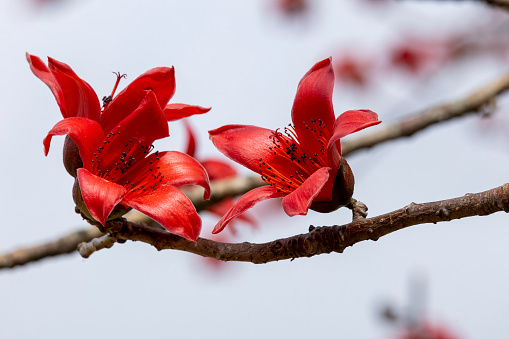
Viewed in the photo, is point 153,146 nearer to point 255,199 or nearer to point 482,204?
point 255,199

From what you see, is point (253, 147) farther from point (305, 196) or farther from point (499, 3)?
point (499, 3)

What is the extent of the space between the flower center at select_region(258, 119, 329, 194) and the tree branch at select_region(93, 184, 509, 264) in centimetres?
11

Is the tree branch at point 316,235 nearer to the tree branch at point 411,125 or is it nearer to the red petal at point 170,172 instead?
the red petal at point 170,172

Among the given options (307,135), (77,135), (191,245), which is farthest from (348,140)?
(77,135)

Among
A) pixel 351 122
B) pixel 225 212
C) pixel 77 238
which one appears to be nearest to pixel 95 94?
pixel 351 122

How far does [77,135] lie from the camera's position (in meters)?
1.12

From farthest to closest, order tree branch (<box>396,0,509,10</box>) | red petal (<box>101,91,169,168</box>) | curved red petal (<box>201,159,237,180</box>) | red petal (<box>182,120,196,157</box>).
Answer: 1. curved red petal (<box>201,159,237,180</box>)
2. tree branch (<box>396,0,509,10</box>)
3. red petal (<box>182,120,196,157</box>)
4. red petal (<box>101,91,169,168</box>)

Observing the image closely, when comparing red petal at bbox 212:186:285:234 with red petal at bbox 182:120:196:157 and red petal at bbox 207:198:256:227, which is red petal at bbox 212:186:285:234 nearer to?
red petal at bbox 182:120:196:157

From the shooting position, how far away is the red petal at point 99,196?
42.2 inches

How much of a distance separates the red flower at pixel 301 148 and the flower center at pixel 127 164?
0.44 ft

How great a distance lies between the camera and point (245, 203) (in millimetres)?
1119

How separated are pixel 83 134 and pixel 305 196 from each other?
411 mm

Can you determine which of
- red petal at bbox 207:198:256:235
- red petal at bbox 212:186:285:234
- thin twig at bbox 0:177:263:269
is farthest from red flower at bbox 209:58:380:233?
red petal at bbox 207:198:256:235

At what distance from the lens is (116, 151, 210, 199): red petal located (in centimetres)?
121
